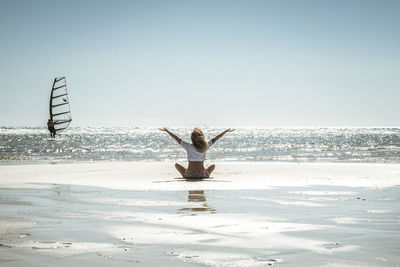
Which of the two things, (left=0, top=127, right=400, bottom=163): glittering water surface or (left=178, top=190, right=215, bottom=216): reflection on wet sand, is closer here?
(left=178, top=190, right=215, bottom=216): reflection on wet sand

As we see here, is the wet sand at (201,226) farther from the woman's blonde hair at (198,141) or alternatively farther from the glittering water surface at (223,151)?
the glittering water surface at (223,151)

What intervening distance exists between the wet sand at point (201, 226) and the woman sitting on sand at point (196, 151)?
2.22 m

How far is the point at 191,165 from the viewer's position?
1389 cm

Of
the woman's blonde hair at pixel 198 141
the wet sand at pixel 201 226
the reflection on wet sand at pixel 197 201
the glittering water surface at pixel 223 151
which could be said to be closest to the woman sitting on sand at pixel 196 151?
the woman's blonde hair at pixel 198 141

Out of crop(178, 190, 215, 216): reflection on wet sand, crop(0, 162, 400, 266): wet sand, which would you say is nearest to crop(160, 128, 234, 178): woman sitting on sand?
crop(0, 162, 400, 266): wet sand

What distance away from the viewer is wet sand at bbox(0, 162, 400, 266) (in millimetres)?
4539

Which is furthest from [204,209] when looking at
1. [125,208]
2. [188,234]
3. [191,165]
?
[191,165]

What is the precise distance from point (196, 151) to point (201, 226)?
289 inches

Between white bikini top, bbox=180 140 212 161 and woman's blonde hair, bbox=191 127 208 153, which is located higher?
woman's blonde hair, bbox=191 127 208 153

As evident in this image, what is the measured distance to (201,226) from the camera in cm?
618

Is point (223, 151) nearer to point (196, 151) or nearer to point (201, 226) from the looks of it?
point (196, 151)

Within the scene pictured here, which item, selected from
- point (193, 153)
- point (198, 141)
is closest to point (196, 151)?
point (193, 153)

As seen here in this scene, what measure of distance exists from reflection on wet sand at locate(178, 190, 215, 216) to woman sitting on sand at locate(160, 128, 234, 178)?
2800mm

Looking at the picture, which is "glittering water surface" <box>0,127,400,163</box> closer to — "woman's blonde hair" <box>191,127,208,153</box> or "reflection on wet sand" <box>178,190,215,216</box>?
"woman's blonde hair" <box>191,127,208,153</box>
